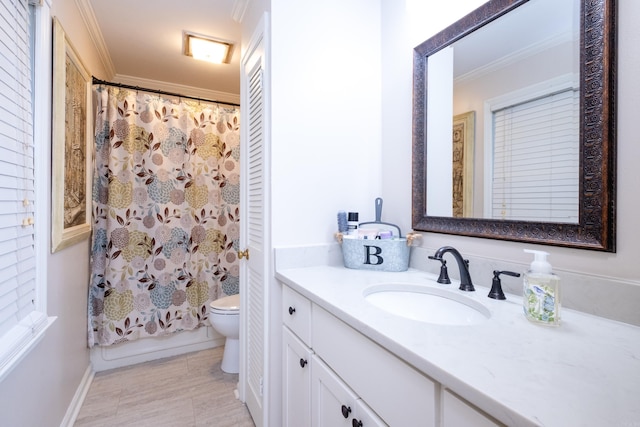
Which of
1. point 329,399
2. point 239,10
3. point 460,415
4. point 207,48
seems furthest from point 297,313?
point 207,48

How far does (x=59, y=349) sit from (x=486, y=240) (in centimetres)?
195

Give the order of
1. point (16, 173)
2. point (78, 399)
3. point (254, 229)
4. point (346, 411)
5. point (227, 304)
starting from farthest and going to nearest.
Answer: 1. point (227, 304)
2. point (78, 399)
3. point (254, 229)
4. point (16, 173)
5. point (346, 411)

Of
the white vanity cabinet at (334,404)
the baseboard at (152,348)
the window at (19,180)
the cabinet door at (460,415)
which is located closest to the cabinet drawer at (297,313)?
the white vanity cabinet at (334,404)

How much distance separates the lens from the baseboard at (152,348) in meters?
2.10

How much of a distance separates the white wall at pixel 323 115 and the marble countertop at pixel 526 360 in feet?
1.90

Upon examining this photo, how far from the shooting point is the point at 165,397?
5.89 ft

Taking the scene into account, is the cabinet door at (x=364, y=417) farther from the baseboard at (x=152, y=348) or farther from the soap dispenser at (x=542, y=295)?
the baseboard at (x=152, y=348)

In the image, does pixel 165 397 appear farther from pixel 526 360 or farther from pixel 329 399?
pixel 526 360

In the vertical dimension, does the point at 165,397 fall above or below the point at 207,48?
below

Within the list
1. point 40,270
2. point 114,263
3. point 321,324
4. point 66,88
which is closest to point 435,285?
point 321,324

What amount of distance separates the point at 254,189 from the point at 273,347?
0.76 metres

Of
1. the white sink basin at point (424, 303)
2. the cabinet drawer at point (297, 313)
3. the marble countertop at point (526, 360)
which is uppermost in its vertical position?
the marble countertop at point (526, 360)

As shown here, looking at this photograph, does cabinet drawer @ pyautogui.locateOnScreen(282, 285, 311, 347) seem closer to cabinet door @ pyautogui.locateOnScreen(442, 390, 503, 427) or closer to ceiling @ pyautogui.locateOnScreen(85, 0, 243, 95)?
cabinet door @ pyautogui.locateOnScreen(442, 390, 503, 427)

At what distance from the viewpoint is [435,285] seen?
105 centimetres
